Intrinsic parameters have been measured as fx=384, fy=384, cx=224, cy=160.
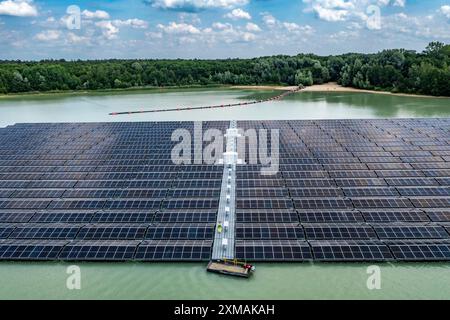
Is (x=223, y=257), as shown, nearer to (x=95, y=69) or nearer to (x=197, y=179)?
(x=197, y=179)

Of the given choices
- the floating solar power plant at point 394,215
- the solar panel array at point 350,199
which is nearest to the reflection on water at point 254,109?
the solar panel array at point 350,199

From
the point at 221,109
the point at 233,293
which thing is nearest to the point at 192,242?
the point at 233,293

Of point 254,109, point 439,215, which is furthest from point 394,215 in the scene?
point 254,109

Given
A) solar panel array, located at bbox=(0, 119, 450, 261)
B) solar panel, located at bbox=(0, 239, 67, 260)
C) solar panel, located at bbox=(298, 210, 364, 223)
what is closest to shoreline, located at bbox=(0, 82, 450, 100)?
solar panel array, located at bbox=(0, 119, 450, 261)

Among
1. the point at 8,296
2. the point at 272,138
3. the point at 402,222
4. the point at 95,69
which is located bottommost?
the point at 8,296

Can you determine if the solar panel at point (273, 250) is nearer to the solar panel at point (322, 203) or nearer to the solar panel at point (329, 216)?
the solar panel at point (329, 216)

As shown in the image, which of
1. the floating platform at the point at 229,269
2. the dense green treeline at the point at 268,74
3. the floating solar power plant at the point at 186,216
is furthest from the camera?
the dense green treeline at the point at 268,74
